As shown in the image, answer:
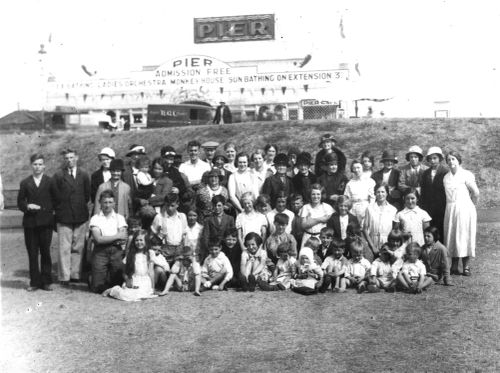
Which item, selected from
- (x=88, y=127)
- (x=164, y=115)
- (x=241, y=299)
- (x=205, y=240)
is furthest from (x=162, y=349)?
(x=88, y=127)

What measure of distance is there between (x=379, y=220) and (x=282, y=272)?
1.47 metres

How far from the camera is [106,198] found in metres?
8.69

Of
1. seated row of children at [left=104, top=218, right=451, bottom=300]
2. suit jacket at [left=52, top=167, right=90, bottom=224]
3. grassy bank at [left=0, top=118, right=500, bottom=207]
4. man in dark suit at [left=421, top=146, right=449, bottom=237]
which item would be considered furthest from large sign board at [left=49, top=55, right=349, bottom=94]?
seated row of children at [left=104, top=218, right=451, bottom=300]

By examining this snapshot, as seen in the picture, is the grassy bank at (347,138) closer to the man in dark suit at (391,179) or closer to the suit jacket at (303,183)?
the man in dark suit at (391,179)

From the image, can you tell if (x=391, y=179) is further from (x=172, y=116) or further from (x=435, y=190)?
(x=172, y=116)

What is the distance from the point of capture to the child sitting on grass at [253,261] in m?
8.55

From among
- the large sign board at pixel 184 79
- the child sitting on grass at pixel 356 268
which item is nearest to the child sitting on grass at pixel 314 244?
the child sitting on grass at pixel 356 268

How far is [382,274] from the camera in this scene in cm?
829

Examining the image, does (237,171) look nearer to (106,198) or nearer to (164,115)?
(106,198)

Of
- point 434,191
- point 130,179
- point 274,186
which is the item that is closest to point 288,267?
point 274,186

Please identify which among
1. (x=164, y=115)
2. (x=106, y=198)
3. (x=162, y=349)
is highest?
(x=164, y=115)

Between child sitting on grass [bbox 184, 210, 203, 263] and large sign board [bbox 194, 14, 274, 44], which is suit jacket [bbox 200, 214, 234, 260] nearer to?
child sitting on grass [bbox 184, 210, 203, 263]

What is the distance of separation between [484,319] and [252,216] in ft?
11.0

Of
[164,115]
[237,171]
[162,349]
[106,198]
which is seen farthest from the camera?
[164,115]
